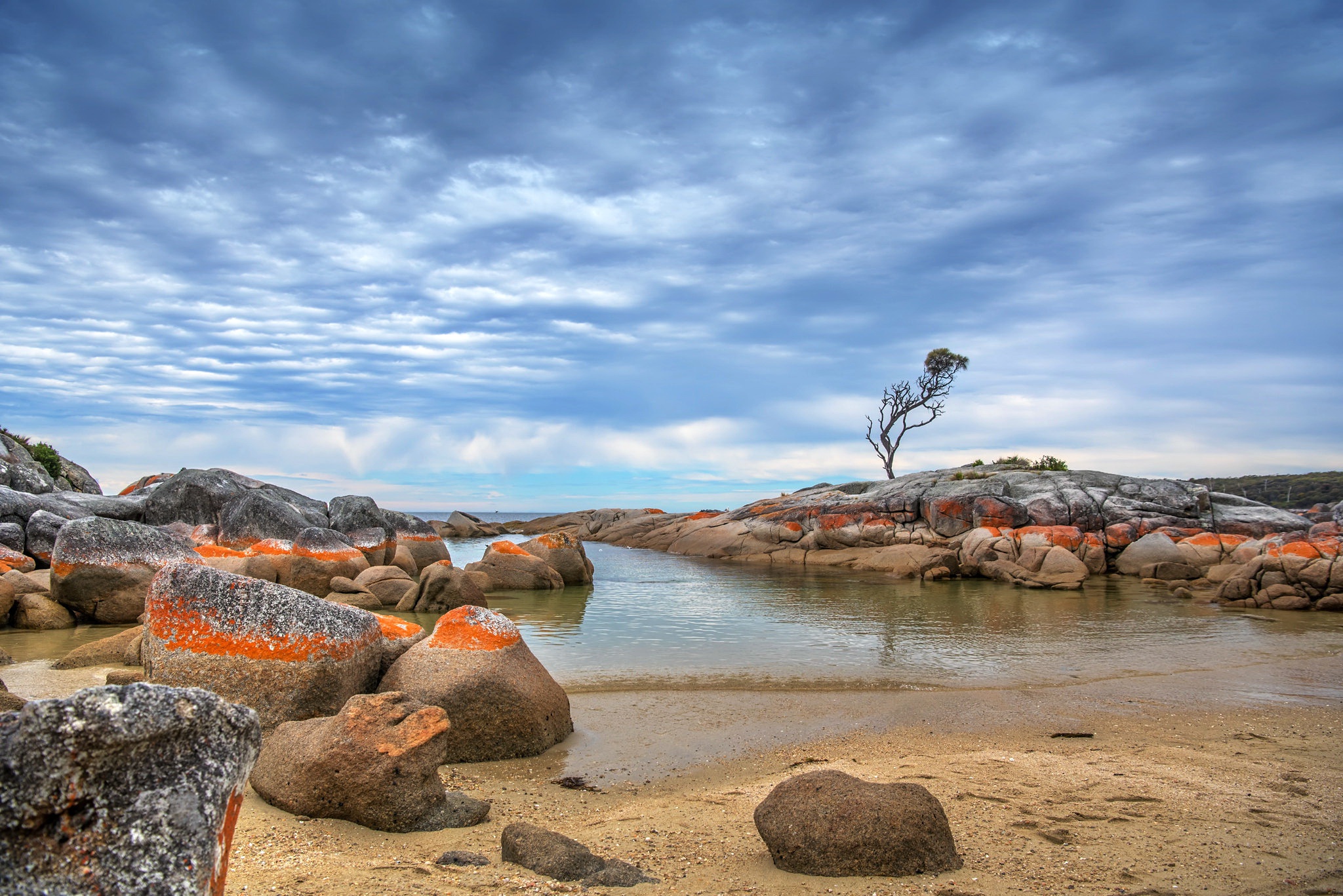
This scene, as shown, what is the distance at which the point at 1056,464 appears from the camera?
41188 mm

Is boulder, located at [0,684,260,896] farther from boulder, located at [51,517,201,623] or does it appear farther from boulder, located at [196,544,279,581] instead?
boulder, located at [196,544,279,581]

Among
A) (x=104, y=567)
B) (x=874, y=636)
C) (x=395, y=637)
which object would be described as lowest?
(x=874, y=636)

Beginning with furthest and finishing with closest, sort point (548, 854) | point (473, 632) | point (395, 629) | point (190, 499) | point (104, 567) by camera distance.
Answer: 1. point (190, 499)
2. point (104, 567)
3. point (395, 629)
4. point (473, 632)
5. point (548, 854)

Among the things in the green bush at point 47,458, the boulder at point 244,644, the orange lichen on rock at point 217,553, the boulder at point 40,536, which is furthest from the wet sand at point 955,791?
the green bush at point 47,458

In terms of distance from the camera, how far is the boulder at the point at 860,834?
14.6ft

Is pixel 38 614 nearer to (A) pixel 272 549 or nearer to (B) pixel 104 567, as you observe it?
(B) pixel 104 567

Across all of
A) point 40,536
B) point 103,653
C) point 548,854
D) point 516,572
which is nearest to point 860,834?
point 548,854

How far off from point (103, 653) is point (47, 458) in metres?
30.5

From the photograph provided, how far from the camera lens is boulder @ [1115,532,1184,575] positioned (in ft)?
88.5

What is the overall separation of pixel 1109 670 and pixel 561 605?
12809 millimetres

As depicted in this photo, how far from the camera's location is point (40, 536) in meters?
20.3

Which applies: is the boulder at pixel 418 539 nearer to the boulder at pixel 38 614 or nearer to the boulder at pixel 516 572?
the boulder at pixel 516 572

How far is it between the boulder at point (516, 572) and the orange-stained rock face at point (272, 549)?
5.06 metres

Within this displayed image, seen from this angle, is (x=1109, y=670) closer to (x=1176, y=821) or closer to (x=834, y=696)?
(x=834, y=696)
